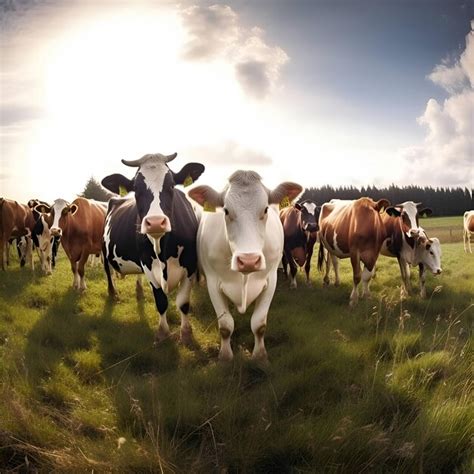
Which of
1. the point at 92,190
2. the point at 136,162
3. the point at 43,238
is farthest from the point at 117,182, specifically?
the point at 92,190

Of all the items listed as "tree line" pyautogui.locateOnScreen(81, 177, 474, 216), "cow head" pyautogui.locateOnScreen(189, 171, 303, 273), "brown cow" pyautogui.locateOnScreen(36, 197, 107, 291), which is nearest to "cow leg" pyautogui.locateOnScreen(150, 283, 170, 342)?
"cow head" pyautogui.locateOnScreen(189, 171, 303, 273)

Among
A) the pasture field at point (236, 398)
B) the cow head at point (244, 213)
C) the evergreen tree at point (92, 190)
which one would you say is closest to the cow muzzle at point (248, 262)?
the cow head at point (244, 213)

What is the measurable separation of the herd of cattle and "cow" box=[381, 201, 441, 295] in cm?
2

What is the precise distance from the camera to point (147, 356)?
565cm

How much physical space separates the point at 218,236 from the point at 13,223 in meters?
10.2

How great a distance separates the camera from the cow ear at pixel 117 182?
20.4 feet

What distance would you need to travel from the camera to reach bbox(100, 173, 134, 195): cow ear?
6.22 metres

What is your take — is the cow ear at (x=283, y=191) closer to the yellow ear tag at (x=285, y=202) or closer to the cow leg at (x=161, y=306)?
the yellow ear tag at (x=285, y=202)

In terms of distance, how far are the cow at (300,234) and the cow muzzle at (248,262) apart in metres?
6.18

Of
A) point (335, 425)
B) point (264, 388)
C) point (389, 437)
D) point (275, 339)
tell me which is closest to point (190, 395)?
point (264, 388)

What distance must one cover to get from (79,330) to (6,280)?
516 centimetres

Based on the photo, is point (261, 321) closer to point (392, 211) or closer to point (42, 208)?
point (392, 211)

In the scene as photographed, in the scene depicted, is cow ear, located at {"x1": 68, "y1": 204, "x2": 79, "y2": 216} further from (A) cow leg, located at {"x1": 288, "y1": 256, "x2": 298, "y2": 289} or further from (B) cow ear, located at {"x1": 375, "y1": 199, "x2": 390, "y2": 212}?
(B) cow ear, located at {"x1": 375, "y1": 199, "x2": 390, "y2": 212}

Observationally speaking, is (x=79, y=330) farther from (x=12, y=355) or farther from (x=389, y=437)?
(x=389, y=437)
